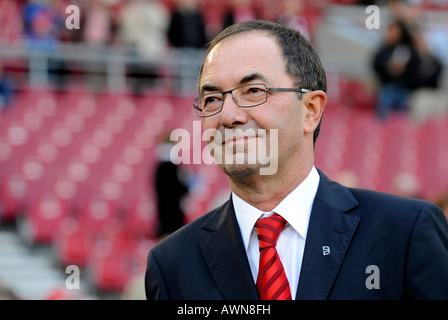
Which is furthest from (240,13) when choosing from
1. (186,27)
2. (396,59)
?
(396,59)

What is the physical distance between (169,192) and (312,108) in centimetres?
420

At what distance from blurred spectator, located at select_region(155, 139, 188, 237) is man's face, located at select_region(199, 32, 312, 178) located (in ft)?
13.4

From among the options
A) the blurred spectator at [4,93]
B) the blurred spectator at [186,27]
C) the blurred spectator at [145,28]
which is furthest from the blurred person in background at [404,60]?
the blurred spectator at [4,93]

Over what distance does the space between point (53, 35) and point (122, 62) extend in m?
0.96

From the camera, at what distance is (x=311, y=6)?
12.7 m

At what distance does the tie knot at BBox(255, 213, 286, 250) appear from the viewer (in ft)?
5.73

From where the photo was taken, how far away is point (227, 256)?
5.88ft

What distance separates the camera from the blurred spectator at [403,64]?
959cm

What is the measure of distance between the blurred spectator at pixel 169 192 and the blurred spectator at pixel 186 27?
12.0ft

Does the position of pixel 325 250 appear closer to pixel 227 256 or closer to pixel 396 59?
pixel 227 256

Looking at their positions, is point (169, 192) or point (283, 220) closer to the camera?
point (283, 220)

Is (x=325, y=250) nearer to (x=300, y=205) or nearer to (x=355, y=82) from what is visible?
(x=300, y=205)

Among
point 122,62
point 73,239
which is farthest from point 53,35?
point 73,239

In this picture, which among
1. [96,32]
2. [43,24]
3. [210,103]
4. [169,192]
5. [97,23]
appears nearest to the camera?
[210,103]
